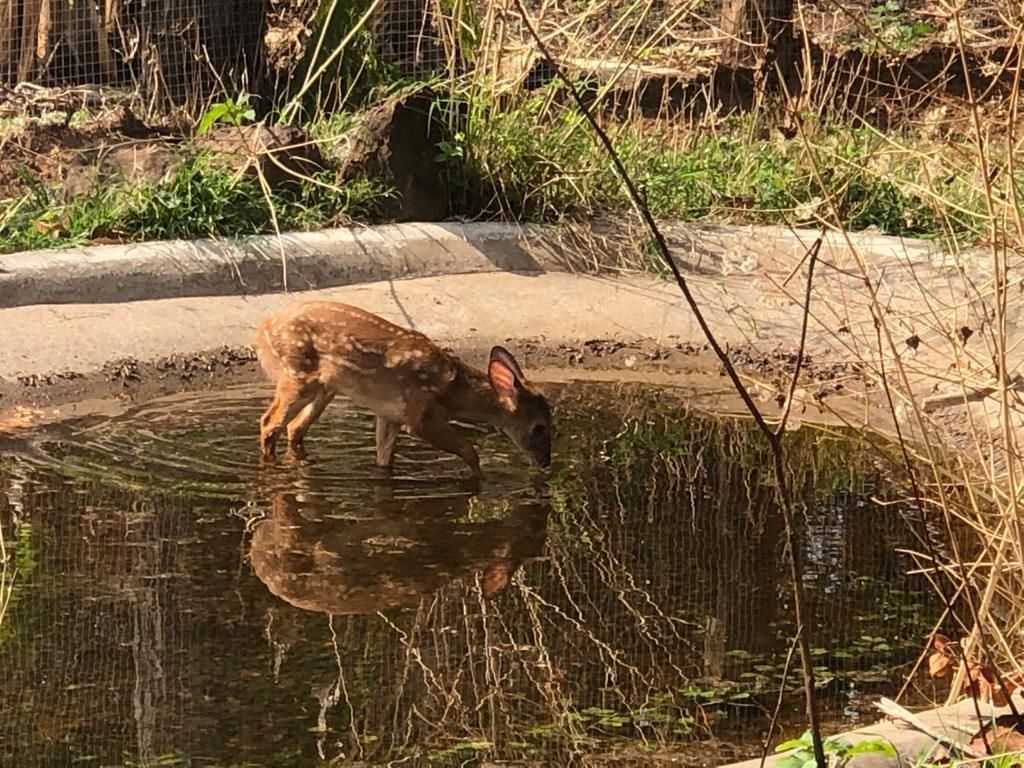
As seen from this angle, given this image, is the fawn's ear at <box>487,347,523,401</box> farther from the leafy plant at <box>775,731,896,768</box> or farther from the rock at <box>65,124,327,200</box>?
the leafy plant at <box>775,731,896,768</box>

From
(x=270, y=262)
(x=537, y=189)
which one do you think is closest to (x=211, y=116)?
(x=270, y=262)

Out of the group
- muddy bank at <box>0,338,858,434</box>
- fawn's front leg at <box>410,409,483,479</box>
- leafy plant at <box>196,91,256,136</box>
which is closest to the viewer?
fawn's front leg at <box>410,409,483,479</box>

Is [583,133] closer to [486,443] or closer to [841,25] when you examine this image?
[486,443]

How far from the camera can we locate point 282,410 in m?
8.98

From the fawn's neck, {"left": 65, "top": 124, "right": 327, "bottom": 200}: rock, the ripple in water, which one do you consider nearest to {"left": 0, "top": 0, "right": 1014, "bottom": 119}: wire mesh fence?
{"left": 65, "top": 124, "right": 327, "bottom": 200}: rock

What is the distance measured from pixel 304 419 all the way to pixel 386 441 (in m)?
0.49

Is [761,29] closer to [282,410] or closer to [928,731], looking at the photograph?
[282,410]

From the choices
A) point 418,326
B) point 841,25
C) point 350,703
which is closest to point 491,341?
point 418,326

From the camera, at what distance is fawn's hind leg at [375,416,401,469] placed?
8.99 meters

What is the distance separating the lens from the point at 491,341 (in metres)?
11.4

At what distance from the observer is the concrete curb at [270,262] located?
10.8 metres

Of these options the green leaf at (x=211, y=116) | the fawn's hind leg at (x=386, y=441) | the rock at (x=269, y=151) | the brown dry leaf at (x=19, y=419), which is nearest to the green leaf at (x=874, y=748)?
the fawn's hind leg at (x=386, y=441)

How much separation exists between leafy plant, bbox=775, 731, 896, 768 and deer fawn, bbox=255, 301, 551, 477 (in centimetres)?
445

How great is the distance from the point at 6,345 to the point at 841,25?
1106 cm
